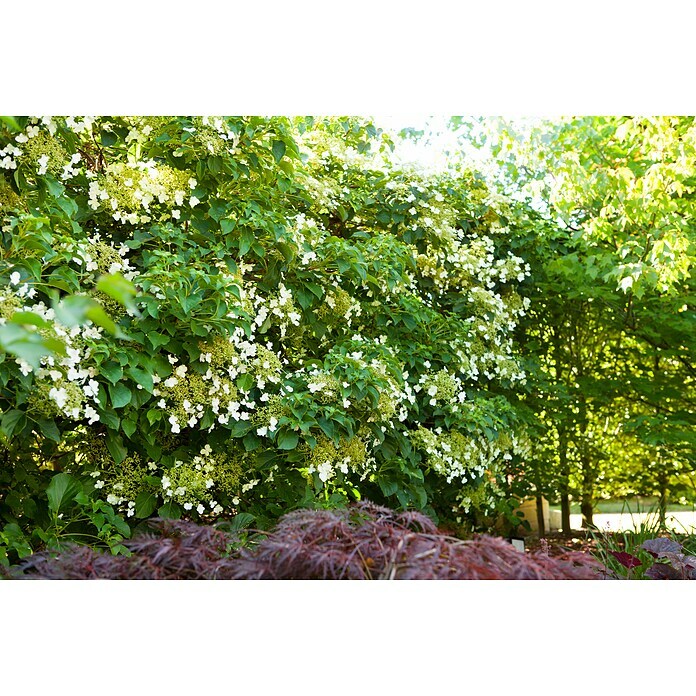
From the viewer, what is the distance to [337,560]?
150 centimetres

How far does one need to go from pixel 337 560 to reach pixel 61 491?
1086 mm

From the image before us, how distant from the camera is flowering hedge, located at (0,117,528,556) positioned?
2064 millimetres

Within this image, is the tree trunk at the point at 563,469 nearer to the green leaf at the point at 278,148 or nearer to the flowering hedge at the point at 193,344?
the flowering hedge at the point at 193,344

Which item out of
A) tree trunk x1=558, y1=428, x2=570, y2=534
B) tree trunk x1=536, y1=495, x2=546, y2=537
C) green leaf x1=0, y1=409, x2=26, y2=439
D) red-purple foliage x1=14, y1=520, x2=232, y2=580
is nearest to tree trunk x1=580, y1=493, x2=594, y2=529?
tree trunk x1=558, y1=428, x2=570, y2=534

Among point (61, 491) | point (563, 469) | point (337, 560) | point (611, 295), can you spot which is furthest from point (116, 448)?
point (563, 469)

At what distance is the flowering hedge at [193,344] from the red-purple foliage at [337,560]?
36 centimetres

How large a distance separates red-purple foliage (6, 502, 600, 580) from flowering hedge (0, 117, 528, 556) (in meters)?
0.36

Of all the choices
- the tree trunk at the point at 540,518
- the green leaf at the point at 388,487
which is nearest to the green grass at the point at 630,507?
the tree trunk at the point at 540,518

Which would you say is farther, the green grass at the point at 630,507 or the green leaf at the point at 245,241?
the green grass at the point at 630,507

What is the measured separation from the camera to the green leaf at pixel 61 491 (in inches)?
84.7

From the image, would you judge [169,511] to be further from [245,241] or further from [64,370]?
[245,241]

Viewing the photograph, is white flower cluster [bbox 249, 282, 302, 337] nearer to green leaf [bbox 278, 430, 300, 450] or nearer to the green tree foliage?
green leaf [bbox 278, 430, 300, 450]

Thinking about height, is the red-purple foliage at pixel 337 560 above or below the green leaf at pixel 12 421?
below
